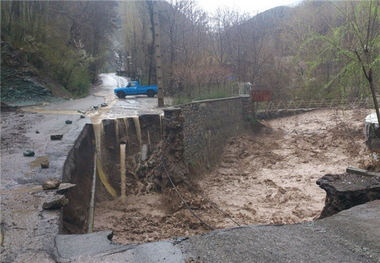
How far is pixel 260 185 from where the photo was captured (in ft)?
46.2

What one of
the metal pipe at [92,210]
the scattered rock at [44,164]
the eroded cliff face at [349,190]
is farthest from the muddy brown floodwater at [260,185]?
→ the eroded cliff face at [349,190]

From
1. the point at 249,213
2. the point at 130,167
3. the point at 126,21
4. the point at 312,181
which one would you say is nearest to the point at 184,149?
the point at 130,167

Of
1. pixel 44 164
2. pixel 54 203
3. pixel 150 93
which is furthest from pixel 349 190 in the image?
pixel 150 93

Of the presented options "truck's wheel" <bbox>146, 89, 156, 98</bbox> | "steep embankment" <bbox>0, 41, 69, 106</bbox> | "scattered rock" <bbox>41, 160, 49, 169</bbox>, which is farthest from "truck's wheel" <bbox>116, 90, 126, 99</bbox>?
"scattered rock" <bbox>41, 160, 49, 169</bbox>

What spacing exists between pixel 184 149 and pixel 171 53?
44.6ft

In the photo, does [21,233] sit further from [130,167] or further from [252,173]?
[252,173]

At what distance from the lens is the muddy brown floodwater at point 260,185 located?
978 centimetres

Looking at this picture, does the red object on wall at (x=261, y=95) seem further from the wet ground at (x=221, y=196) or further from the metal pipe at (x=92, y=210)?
the metal pipe at (x=92, y=210)

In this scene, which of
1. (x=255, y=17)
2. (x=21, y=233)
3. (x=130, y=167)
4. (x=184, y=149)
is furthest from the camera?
(x=255, y=17)

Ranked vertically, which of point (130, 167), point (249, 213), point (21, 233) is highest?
point (21, 233)

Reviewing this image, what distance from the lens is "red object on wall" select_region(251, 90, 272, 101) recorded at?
25.1m

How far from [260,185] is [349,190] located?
7.62 metres

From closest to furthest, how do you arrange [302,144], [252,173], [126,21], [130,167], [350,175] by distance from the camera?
[350,175] → [130,167] → [252,173] → [302,144] → [126,21]

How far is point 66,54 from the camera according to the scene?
2325cm
